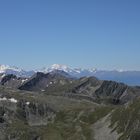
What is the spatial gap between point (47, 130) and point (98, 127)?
79.1 ft

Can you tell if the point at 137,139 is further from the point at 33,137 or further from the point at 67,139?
the point at 33,137

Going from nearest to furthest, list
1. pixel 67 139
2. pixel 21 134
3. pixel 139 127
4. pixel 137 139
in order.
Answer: pixel 137 139, pixel 139 127, pixel 67 139, pixel 21 134

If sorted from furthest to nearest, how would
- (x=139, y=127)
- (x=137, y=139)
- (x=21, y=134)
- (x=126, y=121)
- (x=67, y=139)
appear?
(x=21, y=134) → (x=67, y=139) → (x=126, y=121) → (x=139, y=127) → (x=137, y=139)

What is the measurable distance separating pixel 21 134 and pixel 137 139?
6877 centimetres

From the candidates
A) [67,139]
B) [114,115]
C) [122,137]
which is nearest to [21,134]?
[67,139]

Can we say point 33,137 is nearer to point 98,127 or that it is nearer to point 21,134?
point 21,134

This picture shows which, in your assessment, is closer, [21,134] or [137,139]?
[137,139]

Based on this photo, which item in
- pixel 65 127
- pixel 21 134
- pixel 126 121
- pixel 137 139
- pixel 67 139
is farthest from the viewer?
pixel 65 127

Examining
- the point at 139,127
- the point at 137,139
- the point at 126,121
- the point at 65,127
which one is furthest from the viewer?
the point at 65,127

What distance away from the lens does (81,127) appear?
7308 inches

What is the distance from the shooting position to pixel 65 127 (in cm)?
19412

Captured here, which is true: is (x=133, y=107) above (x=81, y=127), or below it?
above

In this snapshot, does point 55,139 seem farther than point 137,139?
Yes

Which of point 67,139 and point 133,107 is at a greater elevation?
point 133,107
